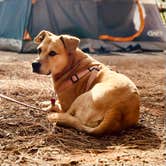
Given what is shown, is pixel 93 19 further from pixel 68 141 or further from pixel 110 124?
pixel 68 141

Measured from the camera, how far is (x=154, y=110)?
368 cm

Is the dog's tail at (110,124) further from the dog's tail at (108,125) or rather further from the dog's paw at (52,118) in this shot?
the dog's paw at (52,118)

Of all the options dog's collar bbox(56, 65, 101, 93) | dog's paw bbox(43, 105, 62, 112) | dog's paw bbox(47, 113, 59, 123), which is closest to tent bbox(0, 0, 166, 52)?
dog's paw bbox(43, 105, 62, 112)

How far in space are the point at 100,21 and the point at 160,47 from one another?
6.04 feet

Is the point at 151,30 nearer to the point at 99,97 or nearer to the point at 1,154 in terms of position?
the point at 99,97

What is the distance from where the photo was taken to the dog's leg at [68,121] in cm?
288

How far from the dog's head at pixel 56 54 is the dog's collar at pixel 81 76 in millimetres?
153

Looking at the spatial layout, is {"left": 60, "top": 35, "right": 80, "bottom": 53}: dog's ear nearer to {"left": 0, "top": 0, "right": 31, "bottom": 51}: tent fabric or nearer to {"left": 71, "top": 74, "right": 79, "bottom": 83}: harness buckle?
{"left": 71, "top": 74, "right": 79, "bottom": 83}: harness buckle

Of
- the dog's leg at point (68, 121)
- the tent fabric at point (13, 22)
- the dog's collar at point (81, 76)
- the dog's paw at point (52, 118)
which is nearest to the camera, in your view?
the dog's leg at point (68, 121)

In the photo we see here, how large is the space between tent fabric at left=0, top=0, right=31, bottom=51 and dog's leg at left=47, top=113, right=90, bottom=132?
6558 mm

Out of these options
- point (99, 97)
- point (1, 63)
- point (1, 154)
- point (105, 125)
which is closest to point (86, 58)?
point (99, 97)

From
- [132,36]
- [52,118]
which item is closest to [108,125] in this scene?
[52,118]

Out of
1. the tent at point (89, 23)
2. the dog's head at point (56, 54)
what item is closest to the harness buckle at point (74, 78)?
the dog's head at point (56, 54)

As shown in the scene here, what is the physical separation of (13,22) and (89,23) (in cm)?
200
